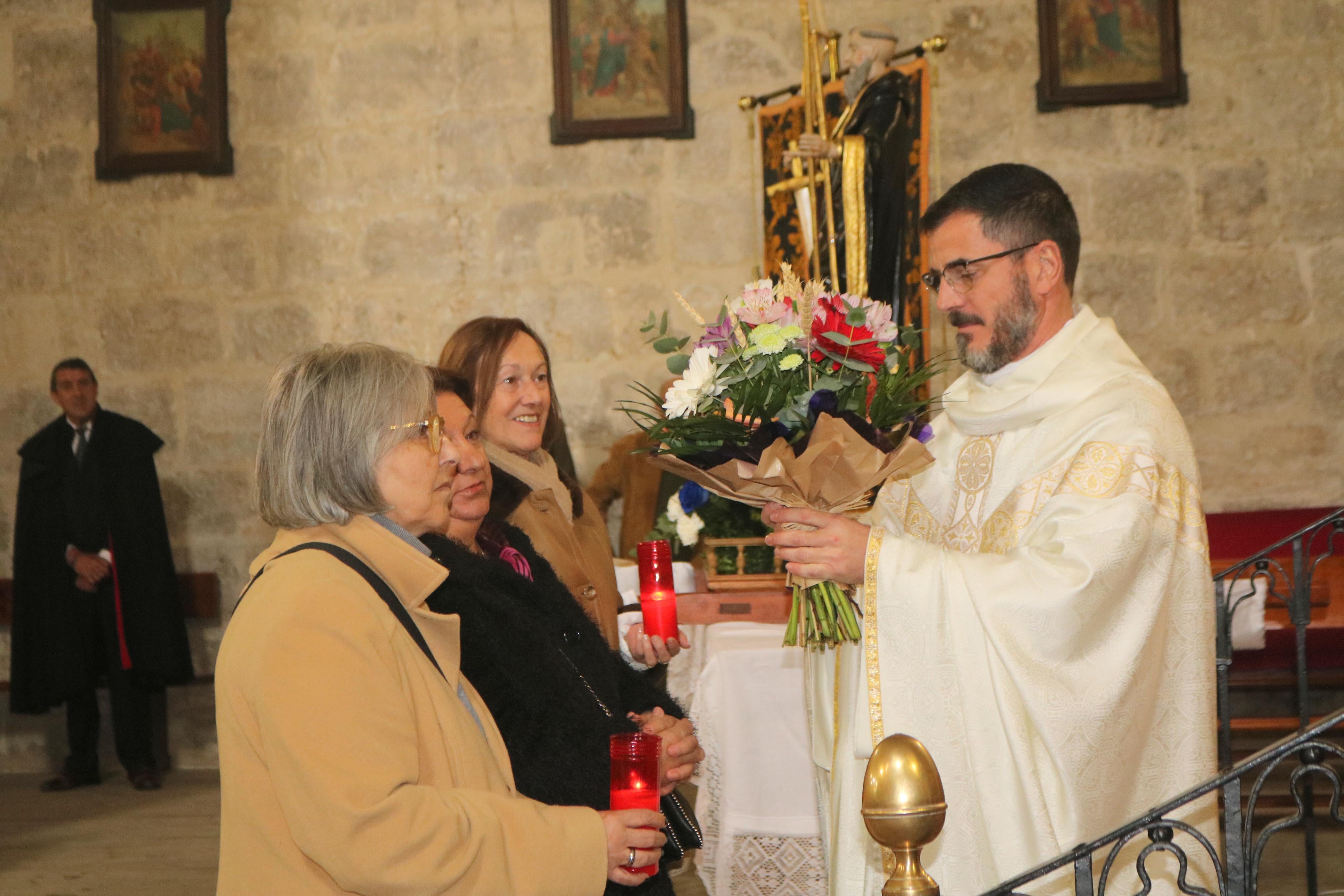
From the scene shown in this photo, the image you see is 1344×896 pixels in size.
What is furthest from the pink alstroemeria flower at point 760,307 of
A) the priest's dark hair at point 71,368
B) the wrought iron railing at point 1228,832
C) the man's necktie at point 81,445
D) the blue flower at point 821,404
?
the priest's dark hair at point 71,368

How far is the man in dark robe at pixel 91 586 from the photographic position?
6.59m

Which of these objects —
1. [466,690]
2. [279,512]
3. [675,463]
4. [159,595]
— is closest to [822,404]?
[675,463]

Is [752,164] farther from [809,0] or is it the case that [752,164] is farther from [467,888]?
[467,888]

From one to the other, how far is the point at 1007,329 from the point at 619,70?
4.62 m

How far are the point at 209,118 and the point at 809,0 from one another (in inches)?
133

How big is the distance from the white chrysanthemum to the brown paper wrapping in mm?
101

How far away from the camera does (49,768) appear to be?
23.7 ft

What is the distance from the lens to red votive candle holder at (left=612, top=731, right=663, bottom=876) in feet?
6.76

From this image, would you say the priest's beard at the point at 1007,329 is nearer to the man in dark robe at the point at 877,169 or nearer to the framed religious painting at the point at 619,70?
the man in dark robe at the point at 877,169

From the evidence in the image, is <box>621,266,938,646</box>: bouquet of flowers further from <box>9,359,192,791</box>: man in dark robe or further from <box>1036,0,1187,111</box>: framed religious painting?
<box>9,359,192,791</box>: man in dark robe

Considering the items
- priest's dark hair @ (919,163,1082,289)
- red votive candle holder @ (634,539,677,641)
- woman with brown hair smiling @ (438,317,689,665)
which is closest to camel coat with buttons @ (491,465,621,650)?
woman with brown hair smiling @ (438,317,689,665)

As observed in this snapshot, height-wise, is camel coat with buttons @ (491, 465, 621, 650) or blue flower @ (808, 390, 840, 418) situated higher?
blue flower @ (808, 390, 840, 418)

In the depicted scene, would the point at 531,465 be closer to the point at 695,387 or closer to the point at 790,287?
the point at 695,387

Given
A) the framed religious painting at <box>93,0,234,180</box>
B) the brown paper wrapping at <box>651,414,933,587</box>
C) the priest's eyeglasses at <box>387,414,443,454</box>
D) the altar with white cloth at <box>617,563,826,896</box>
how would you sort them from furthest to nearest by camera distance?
the framed religious painting at <box>93,0,234,180</box> → the altar with white cloth at <box>617,563,826,896</box> → the brown paper wrapping at <box>651,414,933,587</box> → the priest's eyeglasses at <box>387,414,443,454</box>
